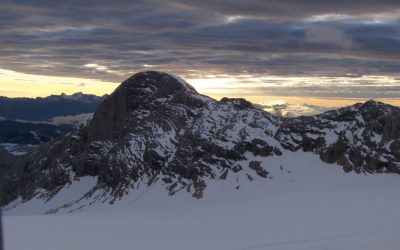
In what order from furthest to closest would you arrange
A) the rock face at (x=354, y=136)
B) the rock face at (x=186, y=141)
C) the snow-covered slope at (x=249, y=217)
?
the rock face at (x=186, y=141) < the rock face at (x=354, y=136) < the snow-covered slope at (x=249, y=217)

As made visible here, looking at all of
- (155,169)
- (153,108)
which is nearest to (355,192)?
(155,169)

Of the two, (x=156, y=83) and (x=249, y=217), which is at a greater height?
(x=156, y=83)

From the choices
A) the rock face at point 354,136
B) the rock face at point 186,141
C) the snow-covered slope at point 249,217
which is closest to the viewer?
the snow-covered slope at point 249,217

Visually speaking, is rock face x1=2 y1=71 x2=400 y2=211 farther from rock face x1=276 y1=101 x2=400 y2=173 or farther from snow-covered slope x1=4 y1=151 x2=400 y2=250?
snow-covered slope x1=4 y1=151 x2=400 y2=250

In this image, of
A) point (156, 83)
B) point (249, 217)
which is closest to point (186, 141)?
point (156, 83)

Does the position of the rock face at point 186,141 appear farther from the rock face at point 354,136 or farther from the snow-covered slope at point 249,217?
the snow-covered slope at point 249,217

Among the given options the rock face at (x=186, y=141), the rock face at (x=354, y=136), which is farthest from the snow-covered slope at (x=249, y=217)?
the rock face at (x=186, y=141)

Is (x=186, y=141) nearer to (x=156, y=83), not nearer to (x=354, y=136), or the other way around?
(x=156, y=83)

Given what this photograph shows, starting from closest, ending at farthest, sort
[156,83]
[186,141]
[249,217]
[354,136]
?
[249,217], [354,136], [186,141], [156,83]
